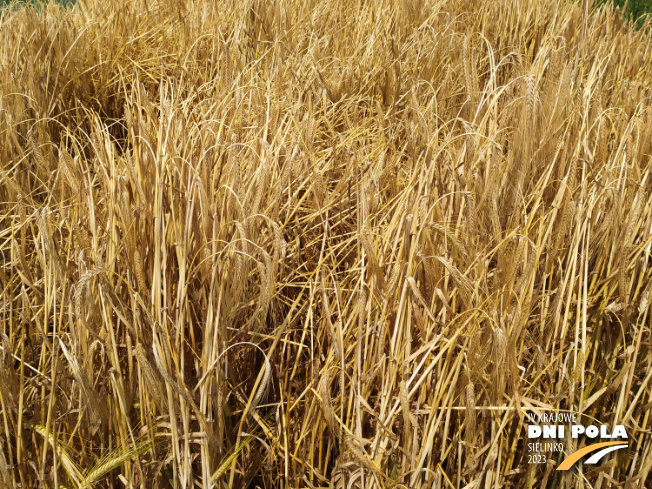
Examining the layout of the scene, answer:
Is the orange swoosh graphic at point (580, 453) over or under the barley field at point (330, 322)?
under

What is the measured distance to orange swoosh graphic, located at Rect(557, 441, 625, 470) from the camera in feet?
3.18

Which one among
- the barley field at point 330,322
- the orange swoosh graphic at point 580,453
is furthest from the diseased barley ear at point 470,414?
the orange swoosh graphic at point 580,453

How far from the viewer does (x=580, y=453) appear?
99 cm

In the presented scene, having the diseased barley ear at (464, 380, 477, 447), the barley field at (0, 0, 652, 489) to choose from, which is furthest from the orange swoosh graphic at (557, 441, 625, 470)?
the diseased barley ear at (464, 380, 477, 447)

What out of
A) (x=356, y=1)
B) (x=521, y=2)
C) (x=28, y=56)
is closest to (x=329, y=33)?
(x=356, y=1)

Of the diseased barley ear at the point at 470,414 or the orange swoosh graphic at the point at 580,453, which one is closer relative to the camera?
the diseased barley ear at the point at 470,414

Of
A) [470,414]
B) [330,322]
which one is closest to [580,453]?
[470,414]

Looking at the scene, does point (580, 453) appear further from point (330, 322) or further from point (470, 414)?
point (330, 322)

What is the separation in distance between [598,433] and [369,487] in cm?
42

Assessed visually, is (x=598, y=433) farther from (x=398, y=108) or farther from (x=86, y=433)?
(x=398, y=108)

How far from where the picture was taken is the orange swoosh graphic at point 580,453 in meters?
0.97

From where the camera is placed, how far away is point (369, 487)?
0.91m

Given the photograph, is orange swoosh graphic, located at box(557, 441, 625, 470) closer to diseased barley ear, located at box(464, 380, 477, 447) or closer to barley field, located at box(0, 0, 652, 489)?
barley field, located at box(0, 0, 652, 489)

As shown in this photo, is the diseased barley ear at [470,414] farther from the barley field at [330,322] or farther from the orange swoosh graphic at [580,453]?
the orange swoosh graphic at [580,453]
